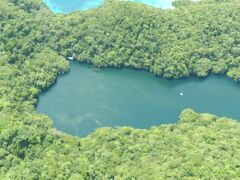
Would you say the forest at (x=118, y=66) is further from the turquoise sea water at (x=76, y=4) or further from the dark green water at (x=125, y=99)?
the turquoise sea water at (x=76, y=4)

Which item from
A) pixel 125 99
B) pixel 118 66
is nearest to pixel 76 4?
pixel 118 66

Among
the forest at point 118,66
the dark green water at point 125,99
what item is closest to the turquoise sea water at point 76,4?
the forest at point 118,66

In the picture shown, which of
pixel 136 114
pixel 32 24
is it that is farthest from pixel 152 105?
pixel 32 24

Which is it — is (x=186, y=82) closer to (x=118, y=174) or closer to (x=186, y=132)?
(x=186, y=132)

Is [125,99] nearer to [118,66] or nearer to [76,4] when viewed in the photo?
[118,66]

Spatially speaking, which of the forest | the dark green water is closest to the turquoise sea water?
the forest

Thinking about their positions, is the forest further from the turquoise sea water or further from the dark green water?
the turquoise sea water
